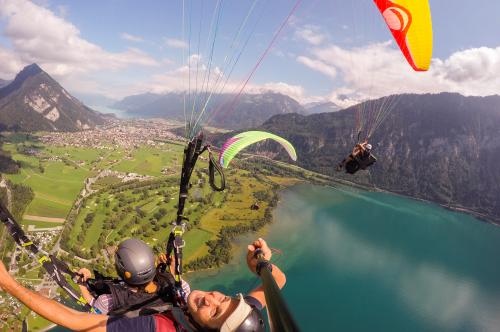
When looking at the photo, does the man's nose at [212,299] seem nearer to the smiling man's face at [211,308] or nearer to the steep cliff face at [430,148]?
the smiling man's face at [211,308]

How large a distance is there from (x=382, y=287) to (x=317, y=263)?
6.81 metres

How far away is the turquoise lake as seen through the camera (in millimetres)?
28047

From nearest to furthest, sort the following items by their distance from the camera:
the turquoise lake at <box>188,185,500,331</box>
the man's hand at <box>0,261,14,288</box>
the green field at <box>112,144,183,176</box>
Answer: the man's hand at <box>0,261,14,288</box> < the turquoise lake at <box>188,185,500,331</box> < the green field at <box>112,144,183,176</box>

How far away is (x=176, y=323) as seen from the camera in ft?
6.15

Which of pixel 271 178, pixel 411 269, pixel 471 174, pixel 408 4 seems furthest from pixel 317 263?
pixel 471 174

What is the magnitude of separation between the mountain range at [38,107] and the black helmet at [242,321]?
502 feet

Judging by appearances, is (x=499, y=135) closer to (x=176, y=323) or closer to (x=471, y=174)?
(x=471, y=174)

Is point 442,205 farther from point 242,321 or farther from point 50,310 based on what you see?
point 50,310

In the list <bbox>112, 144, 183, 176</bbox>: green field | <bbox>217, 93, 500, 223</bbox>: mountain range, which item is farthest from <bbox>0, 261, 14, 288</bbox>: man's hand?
<bbox>217, 93, 500, 223</bbox>: mountain range

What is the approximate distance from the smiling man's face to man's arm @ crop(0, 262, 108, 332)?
1.74 ft

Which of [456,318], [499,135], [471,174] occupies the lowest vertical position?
[456,318]

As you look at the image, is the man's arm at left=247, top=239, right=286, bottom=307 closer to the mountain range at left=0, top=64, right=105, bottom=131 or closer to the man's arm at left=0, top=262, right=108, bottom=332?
the man's arm at left=0, top=262, right=108, bottom=332

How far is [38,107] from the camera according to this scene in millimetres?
156000

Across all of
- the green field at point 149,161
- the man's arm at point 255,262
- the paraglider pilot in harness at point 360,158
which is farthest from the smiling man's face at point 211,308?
the green field at point 149,161
